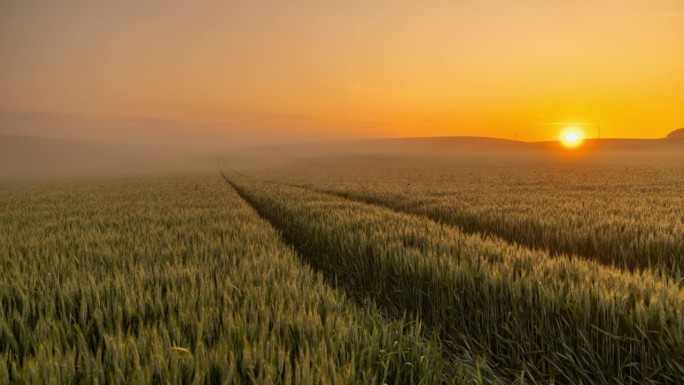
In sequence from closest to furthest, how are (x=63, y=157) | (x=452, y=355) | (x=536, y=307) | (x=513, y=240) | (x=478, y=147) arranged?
(x=536, y=307) → (x=452, y=355) → (x=513, y=240) → (x=63, y=157) → (x=478, y=147)

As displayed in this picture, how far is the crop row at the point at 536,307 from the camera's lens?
2.66 metres

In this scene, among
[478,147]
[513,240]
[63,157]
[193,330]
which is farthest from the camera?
[478,147]

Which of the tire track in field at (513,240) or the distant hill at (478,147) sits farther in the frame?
the distant hill at (478,147)

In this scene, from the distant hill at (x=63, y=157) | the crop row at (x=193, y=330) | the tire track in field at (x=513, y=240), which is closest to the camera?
the crop row at (x=193, y=330)

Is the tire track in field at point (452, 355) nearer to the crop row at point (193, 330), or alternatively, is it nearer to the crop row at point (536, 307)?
the crop row at point (536, 307)

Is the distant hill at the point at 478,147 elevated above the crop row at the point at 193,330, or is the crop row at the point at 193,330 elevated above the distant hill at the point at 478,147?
the distant hill at the point at 478,147

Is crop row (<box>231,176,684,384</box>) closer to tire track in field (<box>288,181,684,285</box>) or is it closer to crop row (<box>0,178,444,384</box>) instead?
tire track in field (<box>288,181,684,285</box>)

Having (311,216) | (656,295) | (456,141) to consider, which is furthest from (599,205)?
(456,141)

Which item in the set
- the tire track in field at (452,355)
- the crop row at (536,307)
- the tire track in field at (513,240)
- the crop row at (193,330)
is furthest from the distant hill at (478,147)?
the crop row at (193,330)

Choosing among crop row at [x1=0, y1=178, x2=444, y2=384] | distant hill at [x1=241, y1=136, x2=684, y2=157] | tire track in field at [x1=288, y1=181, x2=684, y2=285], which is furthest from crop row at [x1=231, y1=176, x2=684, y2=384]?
distant hill at [x1=241, y1=136, x2=684, y2=157]

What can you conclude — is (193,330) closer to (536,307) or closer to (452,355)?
(452,355)

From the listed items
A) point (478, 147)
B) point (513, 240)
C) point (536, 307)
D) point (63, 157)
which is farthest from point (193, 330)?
point (478, 147)

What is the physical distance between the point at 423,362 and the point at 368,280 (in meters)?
3.12

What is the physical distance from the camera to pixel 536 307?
3.21 m
